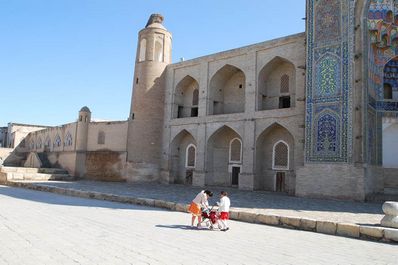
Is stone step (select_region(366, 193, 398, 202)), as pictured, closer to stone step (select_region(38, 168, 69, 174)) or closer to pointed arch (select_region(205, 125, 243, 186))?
pointed arch (select_region(205, 125, 243, 186))

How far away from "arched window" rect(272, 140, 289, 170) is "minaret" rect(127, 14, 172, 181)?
7.95 meters

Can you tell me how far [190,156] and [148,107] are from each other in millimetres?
4139

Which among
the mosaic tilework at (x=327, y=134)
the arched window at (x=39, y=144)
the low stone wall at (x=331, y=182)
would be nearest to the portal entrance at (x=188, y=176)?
the low stone wall at (x=331, y=182)

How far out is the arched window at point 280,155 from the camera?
19000 millimetres

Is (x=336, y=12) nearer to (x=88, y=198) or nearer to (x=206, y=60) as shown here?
(x=206, y=60)

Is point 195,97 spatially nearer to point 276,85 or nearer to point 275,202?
point 276,85

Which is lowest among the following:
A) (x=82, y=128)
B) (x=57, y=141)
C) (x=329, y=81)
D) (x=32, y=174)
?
(x=32, y=174)

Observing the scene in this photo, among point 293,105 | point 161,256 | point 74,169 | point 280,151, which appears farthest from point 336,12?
point 74,169

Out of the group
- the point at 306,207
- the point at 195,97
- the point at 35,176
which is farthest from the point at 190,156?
the point at 306,207

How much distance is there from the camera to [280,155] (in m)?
19.3

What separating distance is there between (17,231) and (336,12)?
14.7 meters

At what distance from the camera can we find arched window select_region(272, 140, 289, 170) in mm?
19000

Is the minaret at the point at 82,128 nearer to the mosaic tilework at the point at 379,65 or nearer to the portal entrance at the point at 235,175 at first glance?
the portal entrance at the point at 235,175

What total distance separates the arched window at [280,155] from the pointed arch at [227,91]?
135 inches
